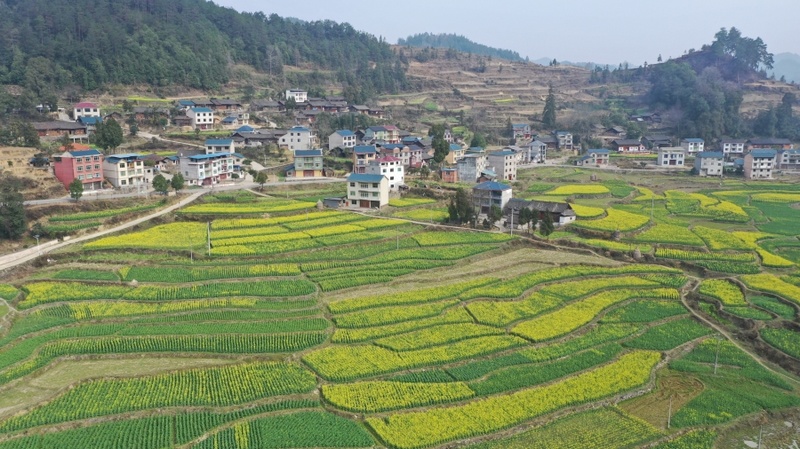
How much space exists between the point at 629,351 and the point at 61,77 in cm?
7748

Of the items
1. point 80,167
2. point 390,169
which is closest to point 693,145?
point 390,169

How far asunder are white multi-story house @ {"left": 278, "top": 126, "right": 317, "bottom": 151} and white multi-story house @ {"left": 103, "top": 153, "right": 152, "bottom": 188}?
A: 67.0 ft

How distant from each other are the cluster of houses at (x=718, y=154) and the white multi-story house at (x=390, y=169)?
113 feet

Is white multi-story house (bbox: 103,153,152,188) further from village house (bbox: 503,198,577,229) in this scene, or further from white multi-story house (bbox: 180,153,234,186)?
village house (bbox: 503,198,577,229)

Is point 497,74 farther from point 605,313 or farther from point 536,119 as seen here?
point 605,313

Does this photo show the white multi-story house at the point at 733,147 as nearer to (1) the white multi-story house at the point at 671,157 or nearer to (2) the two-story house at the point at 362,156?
(1) the white multi-story house at the point at 671,157

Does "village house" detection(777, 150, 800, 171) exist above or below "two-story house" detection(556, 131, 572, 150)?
below

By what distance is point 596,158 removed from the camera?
3319 inches

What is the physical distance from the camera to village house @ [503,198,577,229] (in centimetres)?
4941

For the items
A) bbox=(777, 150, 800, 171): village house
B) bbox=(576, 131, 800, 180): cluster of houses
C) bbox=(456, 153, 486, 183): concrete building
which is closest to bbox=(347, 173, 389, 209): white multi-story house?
bbox=(456, 153, 486, 183): concrete building

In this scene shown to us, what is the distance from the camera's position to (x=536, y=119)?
111312 mm

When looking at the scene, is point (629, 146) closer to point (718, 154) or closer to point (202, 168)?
point (718, 154)

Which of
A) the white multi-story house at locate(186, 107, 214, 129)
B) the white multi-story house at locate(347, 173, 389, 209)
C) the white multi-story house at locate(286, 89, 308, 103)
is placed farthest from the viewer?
the white multi-story house at locate(286, 89, 308, 103)

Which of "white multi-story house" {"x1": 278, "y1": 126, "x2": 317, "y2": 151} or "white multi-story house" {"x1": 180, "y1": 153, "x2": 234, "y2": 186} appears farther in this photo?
"white multi-story house" {"x1": 278, "y1": 126, "x2": 317, "y2": 151}
